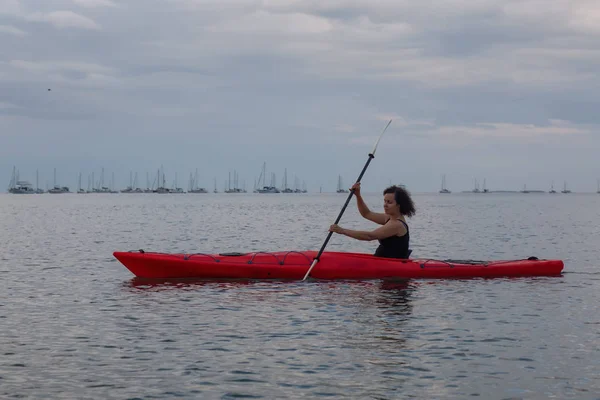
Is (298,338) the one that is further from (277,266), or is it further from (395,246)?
(395,246)

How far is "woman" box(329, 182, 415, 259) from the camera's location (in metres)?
14.1

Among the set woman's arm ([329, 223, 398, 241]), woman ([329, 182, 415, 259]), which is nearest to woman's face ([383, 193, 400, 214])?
woman ([329, 182, 415, 259])

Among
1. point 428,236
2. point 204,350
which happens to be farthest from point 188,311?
point 428,236

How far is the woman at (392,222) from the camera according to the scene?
14.1m

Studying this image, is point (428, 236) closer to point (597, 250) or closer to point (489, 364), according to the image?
point (597, 250)

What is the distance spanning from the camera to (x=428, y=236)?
3600cm

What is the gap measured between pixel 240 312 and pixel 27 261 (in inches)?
457

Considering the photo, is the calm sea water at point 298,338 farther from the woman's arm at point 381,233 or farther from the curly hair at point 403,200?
the curly hair at point 403,200

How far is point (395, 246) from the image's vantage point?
14.6m

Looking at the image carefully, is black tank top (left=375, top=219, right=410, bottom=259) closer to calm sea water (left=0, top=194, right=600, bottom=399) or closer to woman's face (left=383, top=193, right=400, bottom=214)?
woman's face (left=383, top=193, right=400, bottom=214)

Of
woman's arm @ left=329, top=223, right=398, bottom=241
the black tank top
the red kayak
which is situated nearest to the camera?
woman's arm @ left=329, top=223, right=398, bottom=241

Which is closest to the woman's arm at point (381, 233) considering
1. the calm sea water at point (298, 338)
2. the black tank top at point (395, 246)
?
the black tank top at point (395, 246)

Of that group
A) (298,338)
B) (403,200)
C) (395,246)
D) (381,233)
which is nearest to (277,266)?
(381,233)

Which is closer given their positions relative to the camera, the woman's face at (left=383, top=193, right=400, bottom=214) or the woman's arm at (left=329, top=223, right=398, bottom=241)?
the woman's arm at (left=329, top=223, right=398, bottom=241)
